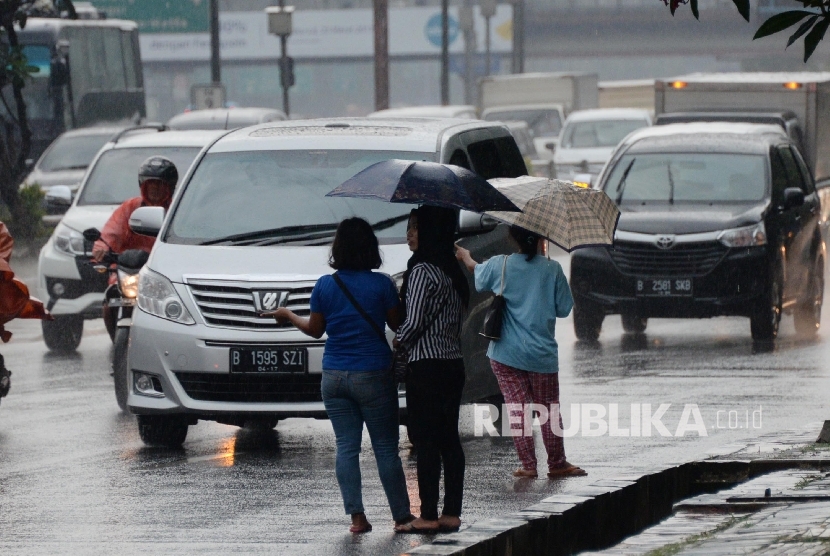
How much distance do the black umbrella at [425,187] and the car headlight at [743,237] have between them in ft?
25.5

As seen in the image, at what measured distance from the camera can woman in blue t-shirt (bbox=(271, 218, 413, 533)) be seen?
7566 millimetres

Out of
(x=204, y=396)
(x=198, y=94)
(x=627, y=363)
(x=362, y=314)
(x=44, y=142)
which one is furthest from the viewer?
(x=198, y=94)

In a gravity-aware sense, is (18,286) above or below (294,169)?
below

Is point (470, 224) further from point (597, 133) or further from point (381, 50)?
point (381, 50)

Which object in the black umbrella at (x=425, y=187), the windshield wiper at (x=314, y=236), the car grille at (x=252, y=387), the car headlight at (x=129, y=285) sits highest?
the black umbrella at (x=425, y=187)

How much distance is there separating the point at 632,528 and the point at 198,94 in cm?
3138

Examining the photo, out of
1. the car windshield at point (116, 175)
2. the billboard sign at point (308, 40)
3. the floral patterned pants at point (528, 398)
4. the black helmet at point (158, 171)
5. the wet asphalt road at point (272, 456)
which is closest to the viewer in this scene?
the wet asphalt road at point (272, 456)

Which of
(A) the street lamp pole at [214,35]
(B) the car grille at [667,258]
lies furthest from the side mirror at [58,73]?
(B) the car grille at [667,258]

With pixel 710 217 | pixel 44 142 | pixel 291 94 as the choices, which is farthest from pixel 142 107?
pixel 291 94

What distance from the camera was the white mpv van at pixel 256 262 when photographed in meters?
9.87

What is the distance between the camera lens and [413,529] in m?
7.68

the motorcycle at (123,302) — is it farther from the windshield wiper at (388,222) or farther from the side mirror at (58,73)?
the side mirror at (58,73)

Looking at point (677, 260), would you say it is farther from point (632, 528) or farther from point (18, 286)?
point (632, 528)

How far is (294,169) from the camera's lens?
35.9 feet
